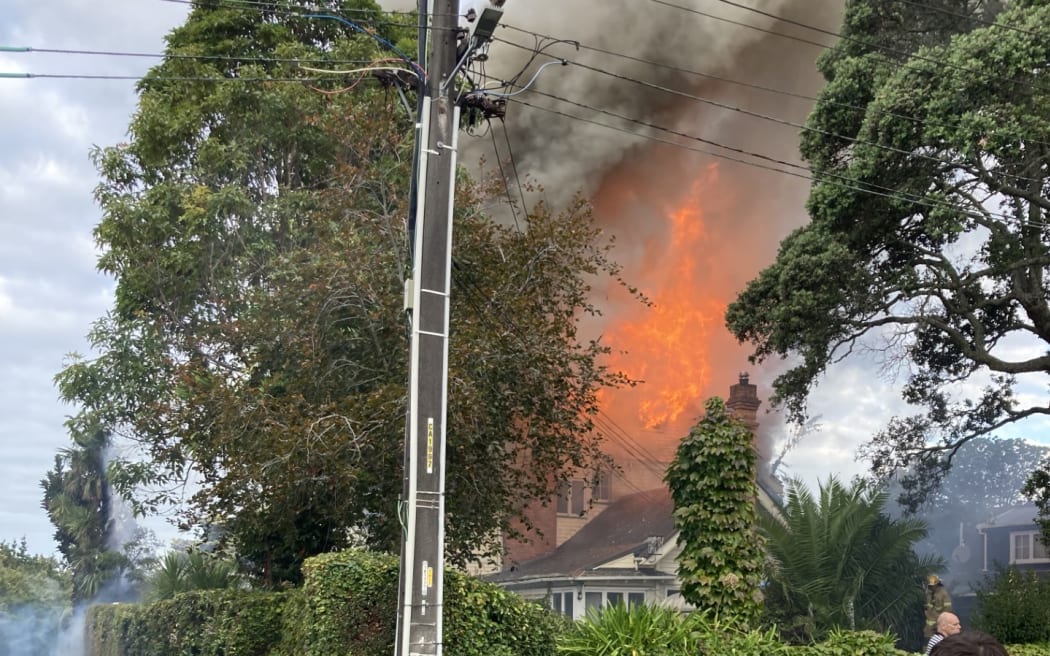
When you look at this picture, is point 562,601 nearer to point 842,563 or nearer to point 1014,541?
point 842,563

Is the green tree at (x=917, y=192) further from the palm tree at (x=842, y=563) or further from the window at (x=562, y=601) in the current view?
the window at (x=562, y=601)

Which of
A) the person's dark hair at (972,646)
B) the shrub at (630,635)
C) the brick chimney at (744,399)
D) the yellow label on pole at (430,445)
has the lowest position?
the shrub at (630,635)

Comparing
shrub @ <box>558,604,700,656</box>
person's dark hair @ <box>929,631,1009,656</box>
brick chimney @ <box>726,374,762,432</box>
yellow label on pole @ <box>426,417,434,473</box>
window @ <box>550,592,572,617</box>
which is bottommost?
window @ <box>550,592,572,617</box>

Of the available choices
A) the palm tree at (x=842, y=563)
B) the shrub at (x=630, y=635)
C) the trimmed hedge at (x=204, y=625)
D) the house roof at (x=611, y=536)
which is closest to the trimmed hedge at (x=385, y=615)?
the shrub at (x=630, y=635)

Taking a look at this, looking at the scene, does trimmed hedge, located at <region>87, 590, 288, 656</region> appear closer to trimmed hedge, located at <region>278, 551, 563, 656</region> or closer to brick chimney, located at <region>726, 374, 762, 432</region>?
trimmed hedge, located at <region>278, 551, 563, 656</region>

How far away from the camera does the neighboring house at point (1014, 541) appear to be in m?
54.8

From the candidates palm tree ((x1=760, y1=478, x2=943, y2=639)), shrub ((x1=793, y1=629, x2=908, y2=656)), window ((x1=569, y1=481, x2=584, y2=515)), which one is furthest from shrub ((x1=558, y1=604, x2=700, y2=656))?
window ((x1=569, y1=481, x2=584, y2=515))

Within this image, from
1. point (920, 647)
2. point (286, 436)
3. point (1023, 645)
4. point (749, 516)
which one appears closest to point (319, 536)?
point (286, 436)

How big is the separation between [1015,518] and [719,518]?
51.4 meters

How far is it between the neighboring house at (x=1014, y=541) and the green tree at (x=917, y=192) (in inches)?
1146

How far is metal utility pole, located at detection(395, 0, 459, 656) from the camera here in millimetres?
12250

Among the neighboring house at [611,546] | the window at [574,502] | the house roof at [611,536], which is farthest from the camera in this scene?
the window at [574,502]

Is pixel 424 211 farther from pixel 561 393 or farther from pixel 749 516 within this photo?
pixel 561 393

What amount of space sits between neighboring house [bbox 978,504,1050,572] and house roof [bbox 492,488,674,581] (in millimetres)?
23099
